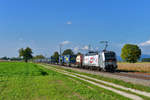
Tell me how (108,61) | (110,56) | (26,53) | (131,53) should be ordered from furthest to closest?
(26,53)
(131,53)
(110,56)
(108,61)

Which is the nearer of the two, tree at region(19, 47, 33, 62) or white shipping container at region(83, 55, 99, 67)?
white shipping container at region(83, 55, 99, 67)

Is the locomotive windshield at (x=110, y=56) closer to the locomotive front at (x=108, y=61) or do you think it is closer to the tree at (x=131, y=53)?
the locomotive front at (x=108, y=61)

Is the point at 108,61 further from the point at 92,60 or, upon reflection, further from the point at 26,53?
the point at 26,53

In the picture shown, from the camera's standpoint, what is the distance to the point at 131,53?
78125 mm

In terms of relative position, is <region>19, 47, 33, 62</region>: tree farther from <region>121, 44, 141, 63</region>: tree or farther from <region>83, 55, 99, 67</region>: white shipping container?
<region>83, 55, 99, 67</region>: white shipping container

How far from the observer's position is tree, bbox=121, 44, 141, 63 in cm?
7812

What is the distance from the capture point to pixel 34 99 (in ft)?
31.9

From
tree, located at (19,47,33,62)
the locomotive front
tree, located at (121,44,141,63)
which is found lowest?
the locomotive front

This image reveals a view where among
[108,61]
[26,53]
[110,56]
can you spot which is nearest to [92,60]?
[110,56]

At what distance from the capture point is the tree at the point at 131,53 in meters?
78.1

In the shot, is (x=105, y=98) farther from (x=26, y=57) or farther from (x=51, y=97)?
(x=26, y=57)

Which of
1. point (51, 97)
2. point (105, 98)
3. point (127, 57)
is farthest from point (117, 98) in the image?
point (127, 57)

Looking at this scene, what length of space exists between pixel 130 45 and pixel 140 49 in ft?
16.7

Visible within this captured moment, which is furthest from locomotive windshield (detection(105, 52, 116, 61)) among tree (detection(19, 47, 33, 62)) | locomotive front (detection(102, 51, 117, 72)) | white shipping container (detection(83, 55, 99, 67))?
tree (detection(19, 47, 33, 62))
